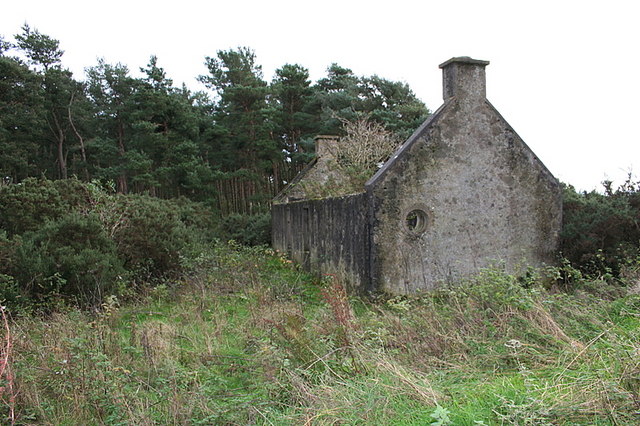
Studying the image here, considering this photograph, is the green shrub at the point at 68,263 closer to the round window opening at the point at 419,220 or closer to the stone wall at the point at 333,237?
the stone wall at the point at 333,237

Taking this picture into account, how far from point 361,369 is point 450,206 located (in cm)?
639

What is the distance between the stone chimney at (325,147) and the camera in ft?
68.8

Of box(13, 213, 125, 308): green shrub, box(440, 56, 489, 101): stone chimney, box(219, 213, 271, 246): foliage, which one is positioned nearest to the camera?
box(13, 213, 125, 308): green shrub

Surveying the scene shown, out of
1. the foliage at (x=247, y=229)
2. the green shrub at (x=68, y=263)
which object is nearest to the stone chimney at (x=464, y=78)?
the green shrub at (x=68, y=263)

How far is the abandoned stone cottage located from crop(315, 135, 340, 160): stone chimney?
9.50 metres

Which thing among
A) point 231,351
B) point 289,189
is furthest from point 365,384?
point 289,189

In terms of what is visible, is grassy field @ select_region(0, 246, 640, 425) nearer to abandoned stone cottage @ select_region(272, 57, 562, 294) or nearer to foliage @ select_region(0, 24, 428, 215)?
abandoned stone cottage @ select_region(272, 57, 562, 294)

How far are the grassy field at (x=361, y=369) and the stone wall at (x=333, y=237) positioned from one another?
3.16 meters

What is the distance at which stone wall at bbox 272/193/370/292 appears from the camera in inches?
392

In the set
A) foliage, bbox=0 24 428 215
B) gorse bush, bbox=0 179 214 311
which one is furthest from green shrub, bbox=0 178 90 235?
foliage, bbox=0 24 428 215

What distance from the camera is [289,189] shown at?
1978 cm

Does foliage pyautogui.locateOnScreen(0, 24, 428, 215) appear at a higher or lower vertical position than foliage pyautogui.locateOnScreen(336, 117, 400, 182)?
higher

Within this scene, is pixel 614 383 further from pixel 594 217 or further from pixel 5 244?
pixel 5 244

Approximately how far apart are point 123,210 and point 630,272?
11559 mm
